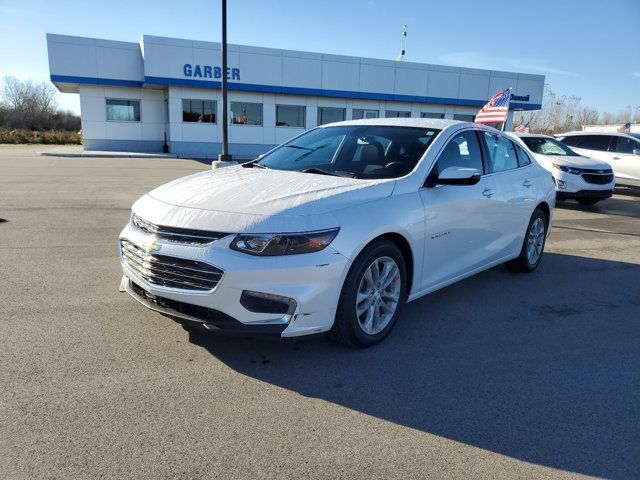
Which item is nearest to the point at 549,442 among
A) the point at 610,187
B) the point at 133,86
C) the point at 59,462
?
the point at 59,462

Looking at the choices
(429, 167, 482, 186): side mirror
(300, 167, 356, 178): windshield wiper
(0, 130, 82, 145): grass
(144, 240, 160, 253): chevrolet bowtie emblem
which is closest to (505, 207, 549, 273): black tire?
(429, 167, 482, 186): side mirror

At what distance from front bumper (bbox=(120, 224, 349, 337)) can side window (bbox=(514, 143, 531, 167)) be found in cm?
362

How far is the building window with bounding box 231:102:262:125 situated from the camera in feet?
96.8

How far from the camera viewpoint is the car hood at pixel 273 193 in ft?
11.3

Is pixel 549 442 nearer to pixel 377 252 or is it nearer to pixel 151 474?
pixel 377 252

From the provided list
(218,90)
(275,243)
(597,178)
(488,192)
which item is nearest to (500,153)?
(488,192)

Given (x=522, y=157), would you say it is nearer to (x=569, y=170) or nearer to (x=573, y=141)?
(x=569, y=170)

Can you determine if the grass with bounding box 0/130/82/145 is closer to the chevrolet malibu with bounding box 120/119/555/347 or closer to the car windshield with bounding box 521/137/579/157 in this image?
the car windshield with bounding box 521/137/579/157

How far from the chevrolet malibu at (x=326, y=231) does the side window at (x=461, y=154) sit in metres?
0.01

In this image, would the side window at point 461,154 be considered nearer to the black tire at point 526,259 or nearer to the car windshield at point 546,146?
the black tire at point 526,259

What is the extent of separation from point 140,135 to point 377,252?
28699mm

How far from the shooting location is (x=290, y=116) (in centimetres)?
3064

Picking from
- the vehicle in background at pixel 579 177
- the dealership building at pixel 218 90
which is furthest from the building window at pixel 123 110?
the vehicle in background at pixel 579 177

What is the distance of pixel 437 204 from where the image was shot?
429cm
